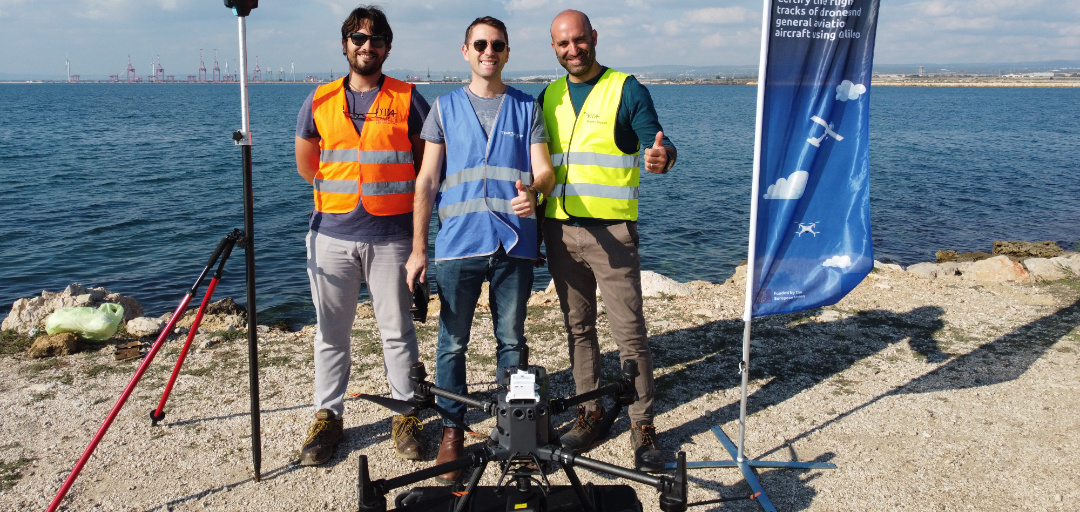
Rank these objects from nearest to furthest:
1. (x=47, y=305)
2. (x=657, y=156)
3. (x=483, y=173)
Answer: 1. (x=657, y=156)
2. (x=483, y=173)
3. (x=47, y=305)

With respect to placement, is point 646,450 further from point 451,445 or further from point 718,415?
point 451,445

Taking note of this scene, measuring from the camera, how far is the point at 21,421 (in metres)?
4.77

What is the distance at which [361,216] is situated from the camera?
14.0ft

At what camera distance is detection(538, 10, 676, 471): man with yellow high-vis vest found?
4.12 metres

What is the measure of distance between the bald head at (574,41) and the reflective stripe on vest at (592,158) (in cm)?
14

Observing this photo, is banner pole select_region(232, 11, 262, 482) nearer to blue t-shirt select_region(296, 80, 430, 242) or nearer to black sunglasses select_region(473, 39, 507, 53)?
blue t-shirt select_region(296, 80, 430, 242)

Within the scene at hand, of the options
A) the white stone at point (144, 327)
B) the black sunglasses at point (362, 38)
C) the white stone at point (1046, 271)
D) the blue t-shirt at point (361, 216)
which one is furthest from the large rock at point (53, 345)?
the white stone at point (1046, 271)

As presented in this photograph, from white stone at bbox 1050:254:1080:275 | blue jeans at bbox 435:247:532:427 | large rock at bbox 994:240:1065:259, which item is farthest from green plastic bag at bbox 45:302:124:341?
large rock at bbox 994:240:1065:259

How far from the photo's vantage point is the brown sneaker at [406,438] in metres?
4.39

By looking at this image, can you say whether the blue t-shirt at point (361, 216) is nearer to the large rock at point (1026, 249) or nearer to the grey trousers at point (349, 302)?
the grey trousers at point (349, 302)

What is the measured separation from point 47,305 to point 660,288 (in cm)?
699

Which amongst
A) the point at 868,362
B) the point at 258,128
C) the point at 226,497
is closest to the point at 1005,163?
the point at 868,362

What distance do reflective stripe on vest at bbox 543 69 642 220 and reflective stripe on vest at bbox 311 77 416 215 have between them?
0.92 m

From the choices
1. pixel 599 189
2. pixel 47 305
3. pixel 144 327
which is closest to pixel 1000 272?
pixel 599 189
